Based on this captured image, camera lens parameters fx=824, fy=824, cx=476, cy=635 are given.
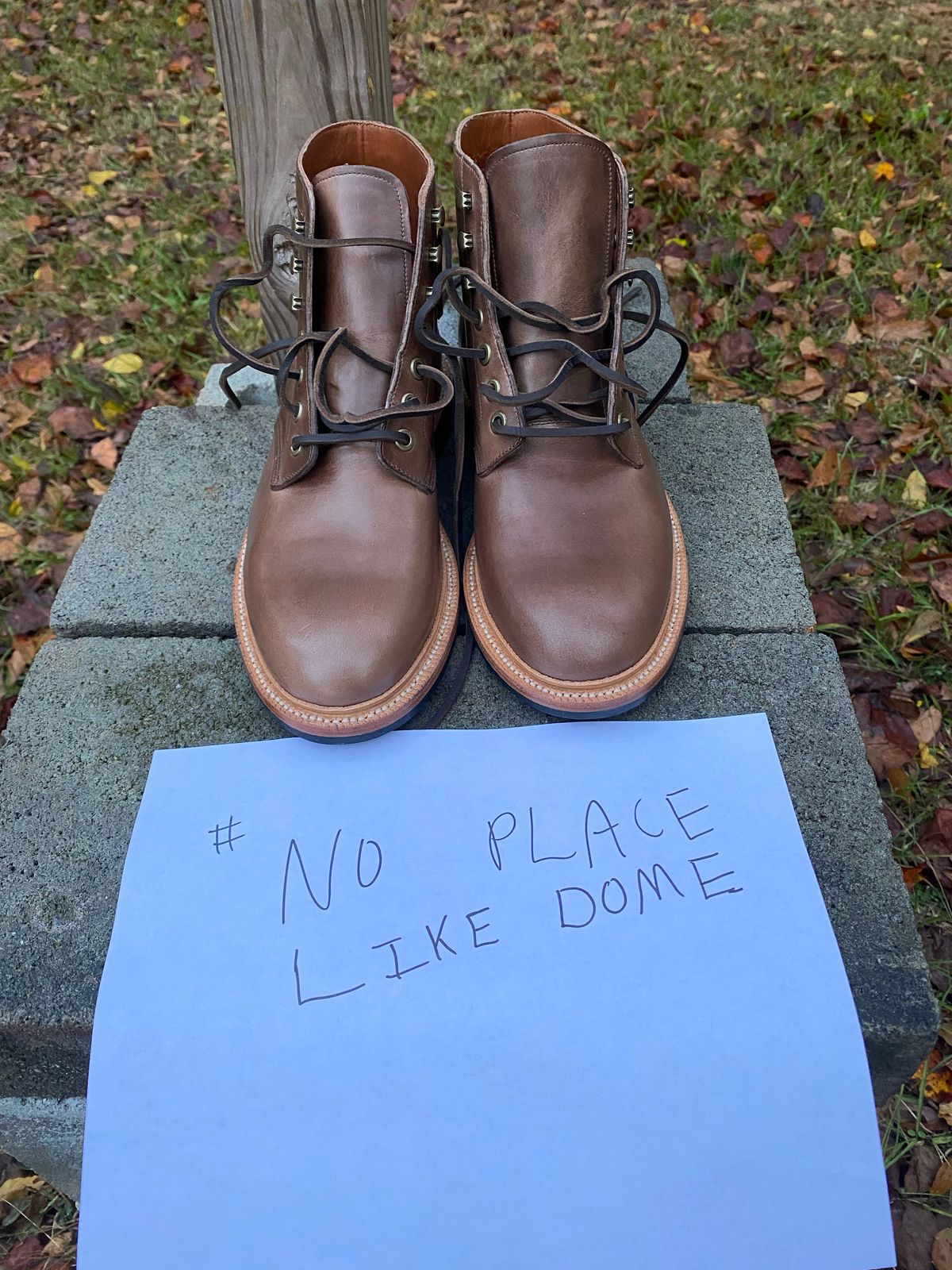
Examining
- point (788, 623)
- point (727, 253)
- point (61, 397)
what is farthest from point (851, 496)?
point (61, 397)

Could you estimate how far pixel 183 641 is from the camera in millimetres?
1253

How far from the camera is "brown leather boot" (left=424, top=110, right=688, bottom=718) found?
3.46ft

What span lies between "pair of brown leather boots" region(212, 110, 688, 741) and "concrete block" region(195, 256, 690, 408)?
524 mm

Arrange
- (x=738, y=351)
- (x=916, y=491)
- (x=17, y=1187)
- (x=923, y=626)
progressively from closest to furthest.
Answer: (x=17, y=1187) < (x=923, y=626) < (x=916, y=491) < (x=738, y=351)

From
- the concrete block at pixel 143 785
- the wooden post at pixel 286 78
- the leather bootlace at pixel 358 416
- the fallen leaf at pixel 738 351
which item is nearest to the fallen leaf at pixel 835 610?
the concrete block at pixel 143 785

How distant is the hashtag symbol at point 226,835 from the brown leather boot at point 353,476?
15 centimetres

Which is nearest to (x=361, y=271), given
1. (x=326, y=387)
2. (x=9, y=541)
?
(x=326, y=387)

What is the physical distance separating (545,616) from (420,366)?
41 centimetres

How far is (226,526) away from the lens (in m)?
1.40

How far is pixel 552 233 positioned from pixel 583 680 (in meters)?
0.61

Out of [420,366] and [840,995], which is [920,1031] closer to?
[840,995]

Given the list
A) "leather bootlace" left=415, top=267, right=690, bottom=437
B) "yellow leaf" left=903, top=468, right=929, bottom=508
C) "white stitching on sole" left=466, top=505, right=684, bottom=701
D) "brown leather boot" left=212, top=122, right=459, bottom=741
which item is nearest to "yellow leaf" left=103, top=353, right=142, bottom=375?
"brown leather boot" left=212, top=122, right=459, bottom=741

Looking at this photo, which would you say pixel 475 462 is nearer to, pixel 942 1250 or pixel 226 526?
pixel 226 526

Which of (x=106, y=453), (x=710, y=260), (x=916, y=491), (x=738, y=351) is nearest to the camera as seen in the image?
(x=916, y=491)
